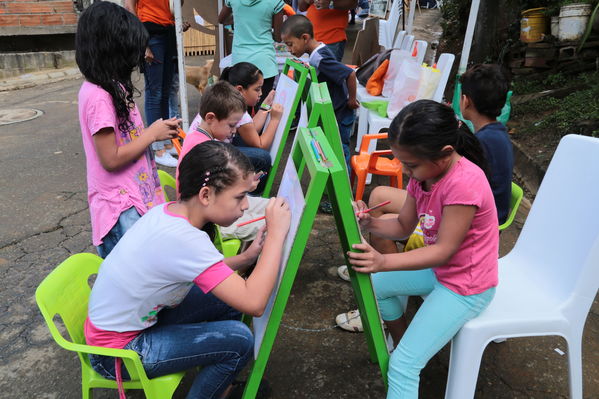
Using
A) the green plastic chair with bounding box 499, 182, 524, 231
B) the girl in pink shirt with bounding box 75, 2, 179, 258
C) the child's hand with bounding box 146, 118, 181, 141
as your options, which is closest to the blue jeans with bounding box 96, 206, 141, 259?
the girl in pink shirt with bounding box 75, 2, 179, 258

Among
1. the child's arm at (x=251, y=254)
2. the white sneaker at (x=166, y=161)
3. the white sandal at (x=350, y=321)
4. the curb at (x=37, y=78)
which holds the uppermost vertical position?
the child's arm at (x=251, y=254)

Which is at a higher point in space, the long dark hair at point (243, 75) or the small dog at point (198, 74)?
the long dark hair at point (243, 75)

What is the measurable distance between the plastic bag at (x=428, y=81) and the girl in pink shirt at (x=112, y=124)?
105 inches

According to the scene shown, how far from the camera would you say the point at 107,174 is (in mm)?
1869

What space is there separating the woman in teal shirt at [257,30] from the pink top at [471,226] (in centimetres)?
279

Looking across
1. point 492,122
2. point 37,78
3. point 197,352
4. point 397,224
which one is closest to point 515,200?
point 492,122

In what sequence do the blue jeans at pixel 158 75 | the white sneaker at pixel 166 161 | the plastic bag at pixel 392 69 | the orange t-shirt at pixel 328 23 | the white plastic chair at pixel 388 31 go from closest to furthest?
the blue jeans at pixel 158 75 → the plastic bag at pixel 392 69 → the white sneaker at pixel 166 161 → the orange t-shirt at pixel 328 23 → the white plastic chair at pixel 388 31

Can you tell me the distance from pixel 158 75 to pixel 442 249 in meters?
3.48

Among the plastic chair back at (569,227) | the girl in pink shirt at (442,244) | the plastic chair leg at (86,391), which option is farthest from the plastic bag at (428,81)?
the plastic chair leg at (86,391)

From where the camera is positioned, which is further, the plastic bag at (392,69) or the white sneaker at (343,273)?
the plastic bag at (392,69)

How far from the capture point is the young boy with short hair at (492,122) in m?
2.14

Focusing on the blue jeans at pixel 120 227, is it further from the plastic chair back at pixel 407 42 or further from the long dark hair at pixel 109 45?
the plastic chair back at pixel 407 42

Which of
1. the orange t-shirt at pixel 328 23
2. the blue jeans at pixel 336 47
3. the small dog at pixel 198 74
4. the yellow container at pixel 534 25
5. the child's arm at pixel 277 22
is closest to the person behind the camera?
the child's arm at pixel 277 22

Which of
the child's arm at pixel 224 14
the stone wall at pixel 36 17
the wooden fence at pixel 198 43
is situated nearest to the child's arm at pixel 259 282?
the child's arm at pixel 224 14
